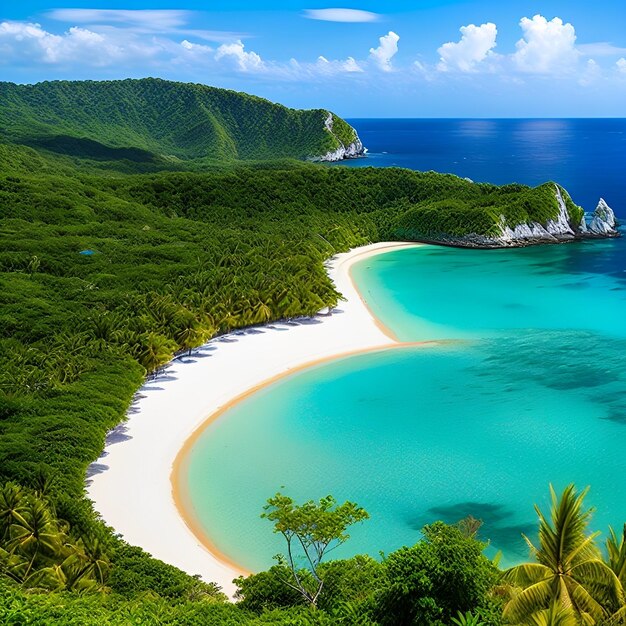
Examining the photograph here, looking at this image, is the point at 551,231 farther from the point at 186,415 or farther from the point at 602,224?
the point at 186,415

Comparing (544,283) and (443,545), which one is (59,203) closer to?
(544,283)

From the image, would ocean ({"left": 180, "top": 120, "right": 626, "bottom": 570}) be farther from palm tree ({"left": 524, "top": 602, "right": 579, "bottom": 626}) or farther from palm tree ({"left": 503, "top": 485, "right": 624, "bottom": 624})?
palm tree ({"left": 524, "top": 602, "right": 579, "bottom": 626})

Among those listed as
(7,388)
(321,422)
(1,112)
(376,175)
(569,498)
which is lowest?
(321,422)

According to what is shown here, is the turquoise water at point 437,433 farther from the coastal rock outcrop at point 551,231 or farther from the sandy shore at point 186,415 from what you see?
the coastal rock outcrop at point 551,231

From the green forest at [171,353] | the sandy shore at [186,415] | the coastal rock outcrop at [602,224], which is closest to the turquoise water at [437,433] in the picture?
the sandy shore at [186,415]

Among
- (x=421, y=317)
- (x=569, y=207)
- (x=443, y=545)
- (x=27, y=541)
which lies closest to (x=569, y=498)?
(x=443, y=545)

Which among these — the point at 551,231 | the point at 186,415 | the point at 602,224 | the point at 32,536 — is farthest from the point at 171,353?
the point at 602,224
